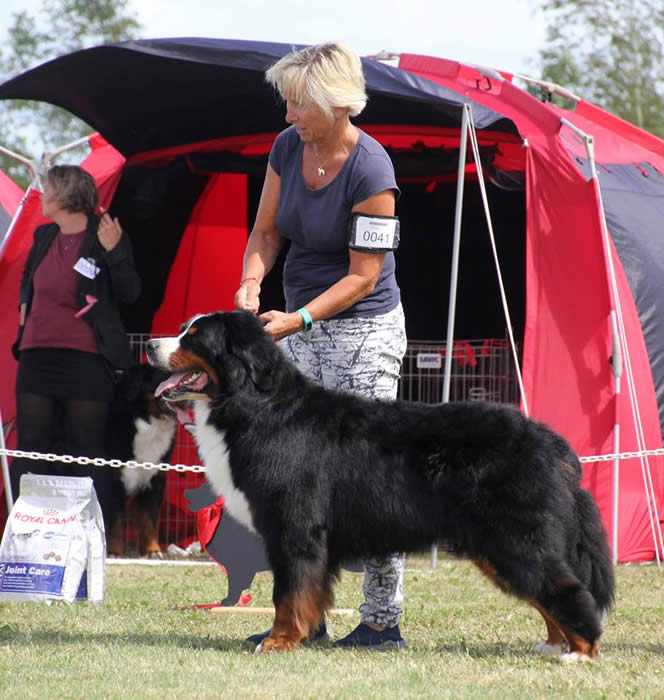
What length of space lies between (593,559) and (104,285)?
3.65 meters

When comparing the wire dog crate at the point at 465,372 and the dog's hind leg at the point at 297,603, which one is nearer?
the dog's hind leg at the point at 297,603

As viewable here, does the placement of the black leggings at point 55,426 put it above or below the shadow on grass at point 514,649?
above

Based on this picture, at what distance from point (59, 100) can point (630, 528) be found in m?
4.11

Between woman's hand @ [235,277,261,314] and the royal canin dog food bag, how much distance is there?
1.61 metres

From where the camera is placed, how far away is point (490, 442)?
3.48 metres

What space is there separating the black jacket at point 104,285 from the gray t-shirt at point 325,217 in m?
2.49

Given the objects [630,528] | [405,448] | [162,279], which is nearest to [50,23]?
[162,279]

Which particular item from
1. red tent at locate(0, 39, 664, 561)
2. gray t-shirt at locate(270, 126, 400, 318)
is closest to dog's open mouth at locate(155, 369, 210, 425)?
gray t-shirt at locate(270, 126, 400, 318)

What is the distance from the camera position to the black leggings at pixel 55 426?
6.18 metres

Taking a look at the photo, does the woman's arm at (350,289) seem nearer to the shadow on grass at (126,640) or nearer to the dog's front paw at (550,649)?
the shadow on grass at (126,640)

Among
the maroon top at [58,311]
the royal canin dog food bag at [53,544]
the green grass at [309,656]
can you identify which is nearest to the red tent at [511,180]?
the maroon top at [58,311]

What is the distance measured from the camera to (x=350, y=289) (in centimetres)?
362

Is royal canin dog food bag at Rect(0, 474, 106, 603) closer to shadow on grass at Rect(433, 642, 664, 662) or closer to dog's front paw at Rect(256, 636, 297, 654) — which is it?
dog's front paw at Rect(256, 636, 297, 654)

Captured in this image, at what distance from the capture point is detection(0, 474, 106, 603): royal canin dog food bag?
486cm
